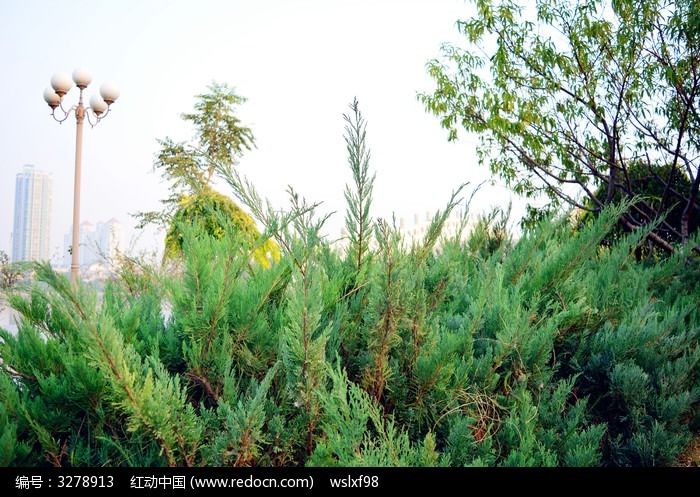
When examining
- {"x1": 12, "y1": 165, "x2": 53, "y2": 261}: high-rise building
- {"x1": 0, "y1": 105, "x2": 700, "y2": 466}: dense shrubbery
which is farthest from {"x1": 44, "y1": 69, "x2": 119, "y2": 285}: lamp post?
{"x1": 12, "y1": 165, "x2": 53, "y2": 261}: high-rise building

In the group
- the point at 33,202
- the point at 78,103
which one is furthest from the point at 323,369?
the point at 33,202

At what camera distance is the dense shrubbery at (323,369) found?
1.56m

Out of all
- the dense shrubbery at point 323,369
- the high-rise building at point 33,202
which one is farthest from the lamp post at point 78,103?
the high-rise building at point 33,202

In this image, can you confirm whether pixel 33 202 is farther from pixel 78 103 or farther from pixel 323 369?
pixel 323 369

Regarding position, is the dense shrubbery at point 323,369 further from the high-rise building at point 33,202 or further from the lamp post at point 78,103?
the high-rise building at point 33,202

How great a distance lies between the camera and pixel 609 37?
8.13 metres

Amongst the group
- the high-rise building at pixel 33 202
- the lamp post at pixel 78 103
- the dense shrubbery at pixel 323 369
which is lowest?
the dense shrubbery at pixel 323 369

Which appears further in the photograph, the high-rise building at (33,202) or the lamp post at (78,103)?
the high-rise building at (33,202)

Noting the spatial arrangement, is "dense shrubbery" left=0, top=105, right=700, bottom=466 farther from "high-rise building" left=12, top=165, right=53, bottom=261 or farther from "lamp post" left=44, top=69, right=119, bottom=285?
"high-rise building" left=12, top=165, right=53, bottom=261

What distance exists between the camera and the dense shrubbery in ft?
5.11

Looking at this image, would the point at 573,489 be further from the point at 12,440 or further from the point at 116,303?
the point at 116,303

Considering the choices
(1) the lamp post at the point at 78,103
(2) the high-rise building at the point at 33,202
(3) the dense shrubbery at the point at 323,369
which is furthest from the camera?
(2) the high-rise building at the point at 33,202

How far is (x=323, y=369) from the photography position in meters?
1.62

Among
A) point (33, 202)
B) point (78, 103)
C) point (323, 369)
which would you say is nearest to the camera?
point (323, 369)
